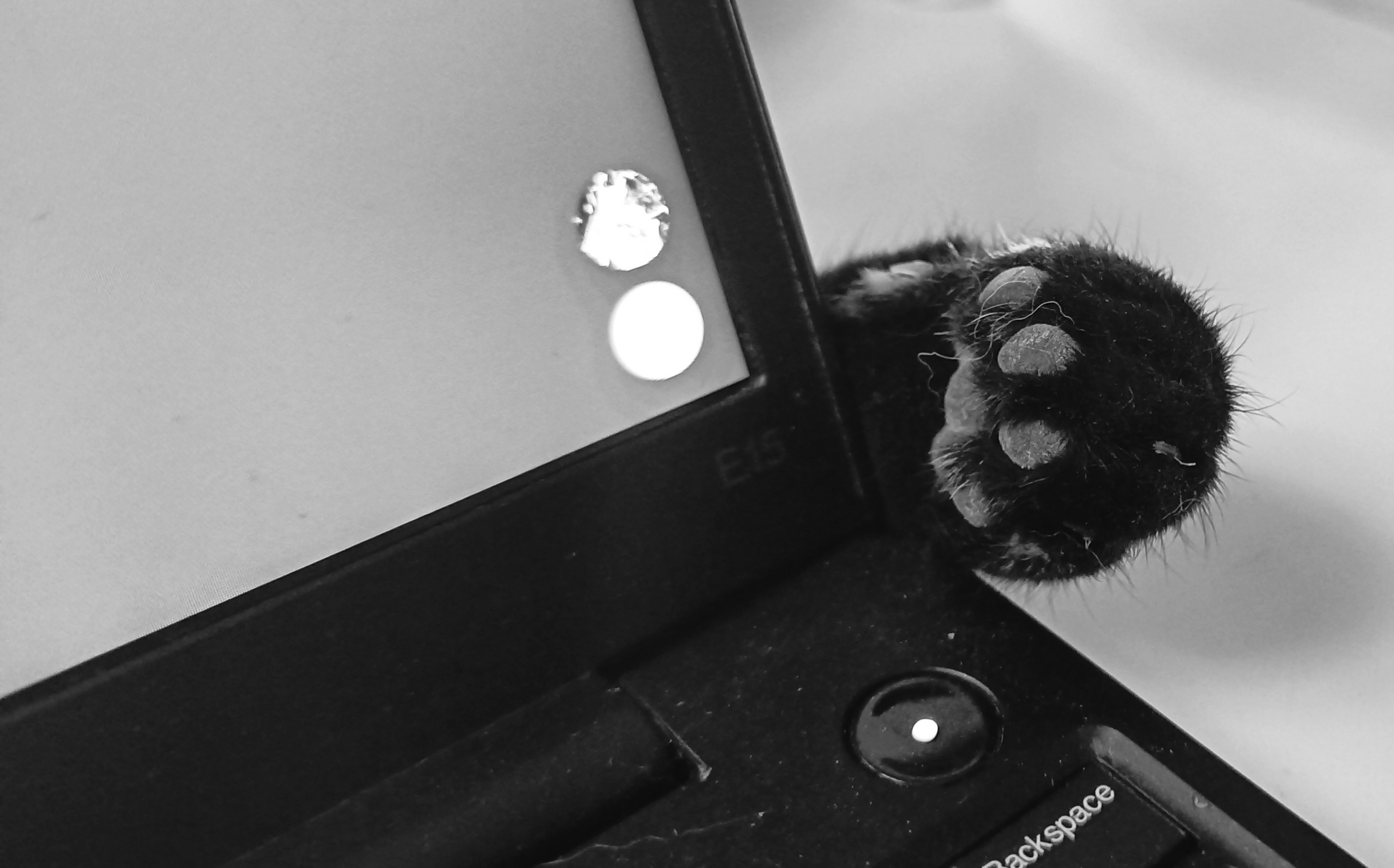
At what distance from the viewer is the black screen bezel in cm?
32

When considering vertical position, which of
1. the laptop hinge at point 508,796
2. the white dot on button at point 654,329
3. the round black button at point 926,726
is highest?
the white dot on button at point 654,329

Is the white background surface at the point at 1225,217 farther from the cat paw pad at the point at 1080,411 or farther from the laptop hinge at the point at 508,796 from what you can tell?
the laptop hinge at the point at 508,796

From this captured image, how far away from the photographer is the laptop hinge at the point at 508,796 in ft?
1.15

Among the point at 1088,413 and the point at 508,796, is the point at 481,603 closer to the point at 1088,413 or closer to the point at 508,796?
the point at 508,796

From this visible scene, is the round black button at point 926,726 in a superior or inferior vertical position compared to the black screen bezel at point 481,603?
inferior

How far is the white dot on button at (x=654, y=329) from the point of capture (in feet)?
1.20

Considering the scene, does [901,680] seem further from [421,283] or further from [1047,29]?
[1047,29]

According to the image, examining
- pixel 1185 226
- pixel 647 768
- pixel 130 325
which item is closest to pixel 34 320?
pixel 130 325

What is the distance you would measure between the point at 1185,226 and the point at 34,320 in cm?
47

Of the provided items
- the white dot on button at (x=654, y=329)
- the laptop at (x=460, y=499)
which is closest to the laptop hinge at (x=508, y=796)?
the laptop at (x=460, y=499)

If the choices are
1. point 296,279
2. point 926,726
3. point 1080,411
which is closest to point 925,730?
point 926,726

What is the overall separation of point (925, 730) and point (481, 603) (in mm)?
157

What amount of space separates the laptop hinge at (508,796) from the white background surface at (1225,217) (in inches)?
7.1

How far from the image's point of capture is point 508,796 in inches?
14.2
